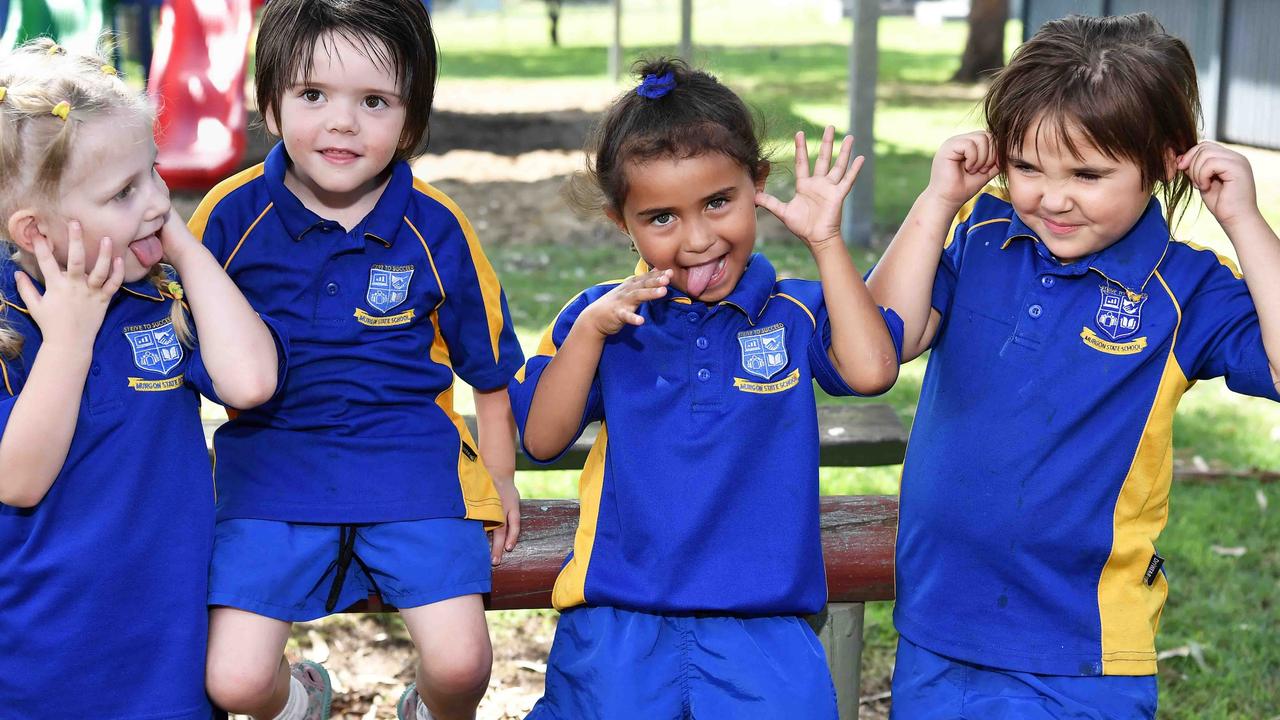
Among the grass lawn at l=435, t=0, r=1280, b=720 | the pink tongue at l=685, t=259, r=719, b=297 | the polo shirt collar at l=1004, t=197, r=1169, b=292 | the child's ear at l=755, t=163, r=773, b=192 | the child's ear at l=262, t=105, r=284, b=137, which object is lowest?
the grass lawn at l=435, t=0, r=1280, b=720

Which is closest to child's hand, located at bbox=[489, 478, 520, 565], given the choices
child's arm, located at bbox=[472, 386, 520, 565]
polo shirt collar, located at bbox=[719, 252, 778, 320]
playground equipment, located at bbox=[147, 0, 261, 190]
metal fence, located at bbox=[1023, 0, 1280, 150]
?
child's arm, located at bbox=[472, 386, 520, 565]

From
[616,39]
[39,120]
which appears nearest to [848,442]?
[39,120]

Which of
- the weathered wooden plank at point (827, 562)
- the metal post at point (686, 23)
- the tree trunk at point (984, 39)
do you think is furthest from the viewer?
the tree trunk at point (984, 39)

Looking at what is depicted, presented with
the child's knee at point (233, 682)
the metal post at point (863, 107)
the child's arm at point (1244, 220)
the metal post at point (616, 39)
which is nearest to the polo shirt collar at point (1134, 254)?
the child's arm at point (1244, 220)

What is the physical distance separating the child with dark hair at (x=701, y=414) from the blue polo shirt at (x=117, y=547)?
64 centimetres

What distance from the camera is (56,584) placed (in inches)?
91.1

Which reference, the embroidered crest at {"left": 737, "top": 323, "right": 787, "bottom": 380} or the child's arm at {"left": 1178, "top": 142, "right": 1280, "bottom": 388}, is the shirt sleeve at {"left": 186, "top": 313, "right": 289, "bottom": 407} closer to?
the embroidered crest at {"left": 737, "top": 323, "right": 787, "bottom": 380}

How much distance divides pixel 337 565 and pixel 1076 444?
4.52 ft

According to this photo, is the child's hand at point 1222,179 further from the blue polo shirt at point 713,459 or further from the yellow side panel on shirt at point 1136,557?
the blue polo shirt at point 713,459

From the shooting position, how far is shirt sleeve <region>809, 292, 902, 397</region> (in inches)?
96.7

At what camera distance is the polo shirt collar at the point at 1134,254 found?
2.41 m

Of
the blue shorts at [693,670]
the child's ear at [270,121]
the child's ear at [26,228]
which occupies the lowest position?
the blue shorts at [693,670]

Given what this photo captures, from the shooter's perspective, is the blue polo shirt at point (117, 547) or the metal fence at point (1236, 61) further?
the metal fence at point (1236, 61)

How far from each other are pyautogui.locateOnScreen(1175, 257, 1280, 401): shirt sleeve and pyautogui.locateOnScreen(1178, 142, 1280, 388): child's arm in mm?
19
